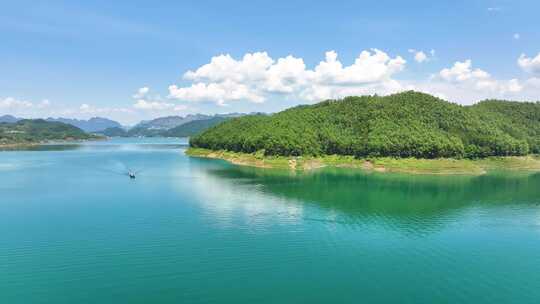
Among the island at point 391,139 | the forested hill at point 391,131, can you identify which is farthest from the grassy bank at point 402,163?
the forested hill at point 391,131

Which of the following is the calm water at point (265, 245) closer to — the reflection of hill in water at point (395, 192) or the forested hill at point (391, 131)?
the reflection of hill in water at point (395, 192)

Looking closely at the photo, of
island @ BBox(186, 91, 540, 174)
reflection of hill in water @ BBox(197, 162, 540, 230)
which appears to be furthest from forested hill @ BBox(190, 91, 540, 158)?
reflection of hill in water @ BBox(197, 162, 540, 230)

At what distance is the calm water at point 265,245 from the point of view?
106 feet

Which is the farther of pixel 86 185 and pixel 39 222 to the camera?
pixel 86 185

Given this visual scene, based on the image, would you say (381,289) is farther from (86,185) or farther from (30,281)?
(86,185)

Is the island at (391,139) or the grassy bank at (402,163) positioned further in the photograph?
the island at (391,139)

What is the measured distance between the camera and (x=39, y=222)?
52.9 meters

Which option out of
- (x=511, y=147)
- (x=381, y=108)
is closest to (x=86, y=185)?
(x=381, y=108)

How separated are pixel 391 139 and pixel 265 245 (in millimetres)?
102176

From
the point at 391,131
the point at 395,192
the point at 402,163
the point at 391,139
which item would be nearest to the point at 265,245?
the point at 395,192

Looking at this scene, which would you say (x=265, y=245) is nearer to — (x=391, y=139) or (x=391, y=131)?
(x=391, y=139)

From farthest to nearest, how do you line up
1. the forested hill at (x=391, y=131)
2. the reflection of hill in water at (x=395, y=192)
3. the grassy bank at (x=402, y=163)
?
the forested hill at (x=391, y=131)
the grassy bank at (x=402, y=163)
the reflection of hill in water at (x=395, y=192)

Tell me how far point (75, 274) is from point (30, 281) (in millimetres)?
3706

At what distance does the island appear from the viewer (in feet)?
421
